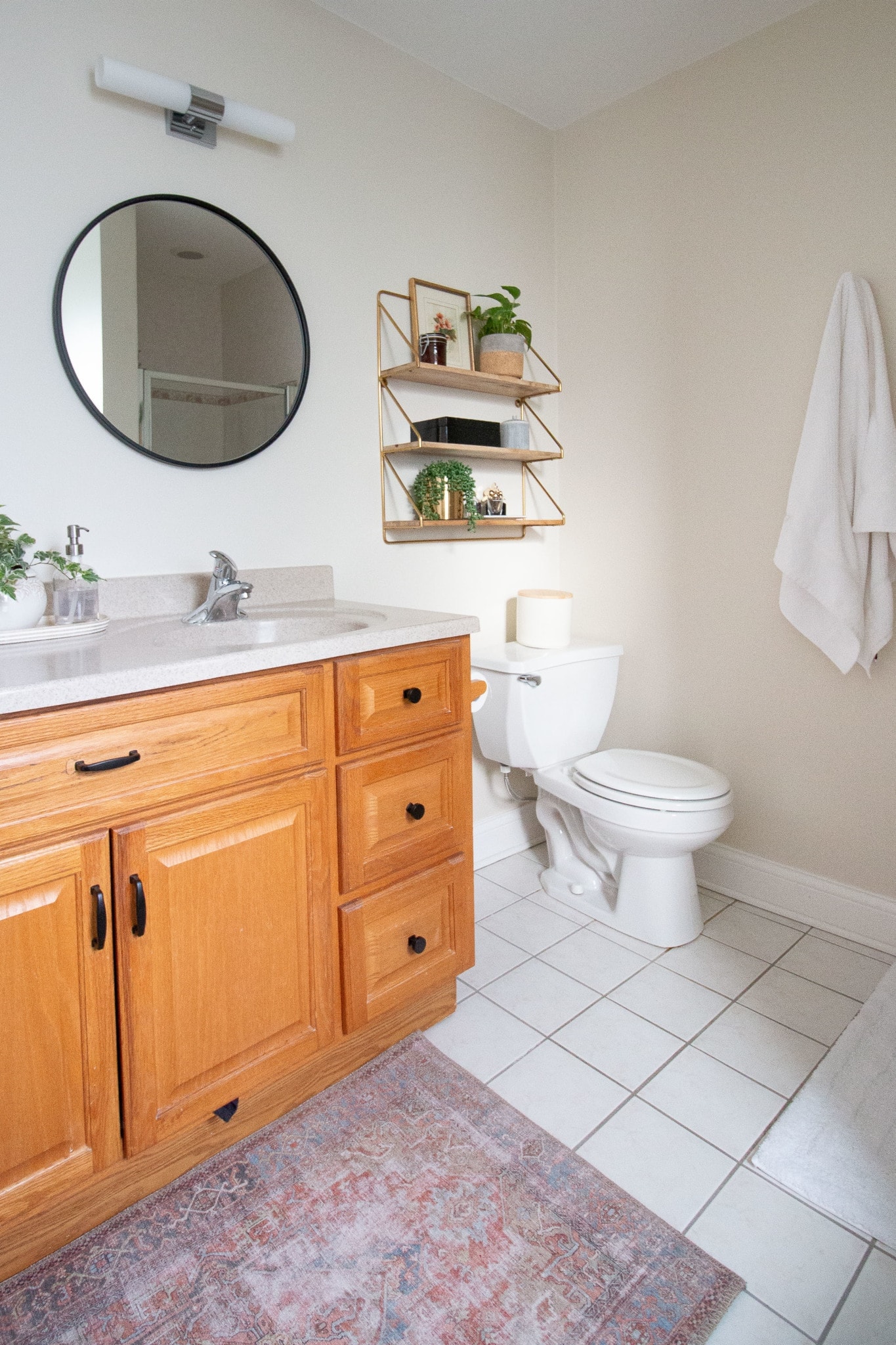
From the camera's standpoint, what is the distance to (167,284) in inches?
65.9

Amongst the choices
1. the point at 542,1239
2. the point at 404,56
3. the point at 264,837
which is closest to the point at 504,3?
the point at 404,56

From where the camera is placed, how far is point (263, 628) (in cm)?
170

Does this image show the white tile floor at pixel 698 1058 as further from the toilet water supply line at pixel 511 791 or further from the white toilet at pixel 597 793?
the toilet water supply line at pixel 511 791

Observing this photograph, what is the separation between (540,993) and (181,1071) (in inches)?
34.7

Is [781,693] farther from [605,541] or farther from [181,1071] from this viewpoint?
[181,1071]

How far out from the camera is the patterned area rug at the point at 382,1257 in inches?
43.2

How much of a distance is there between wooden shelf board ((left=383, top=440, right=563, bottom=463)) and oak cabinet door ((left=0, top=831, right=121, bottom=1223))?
1318 millimetres

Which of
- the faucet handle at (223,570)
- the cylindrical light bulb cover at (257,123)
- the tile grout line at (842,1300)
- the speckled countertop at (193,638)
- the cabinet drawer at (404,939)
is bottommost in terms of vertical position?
the tile grout line at (842,1300)

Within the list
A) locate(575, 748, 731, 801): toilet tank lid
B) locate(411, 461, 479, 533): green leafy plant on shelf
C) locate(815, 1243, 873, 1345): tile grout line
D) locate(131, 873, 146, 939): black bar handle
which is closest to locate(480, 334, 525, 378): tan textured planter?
locate(411, 461, 479, 533): green leafy plant on shelf

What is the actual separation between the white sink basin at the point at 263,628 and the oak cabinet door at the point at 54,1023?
1.74 feet

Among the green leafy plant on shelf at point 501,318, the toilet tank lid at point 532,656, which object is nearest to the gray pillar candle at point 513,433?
the green leafy plant on shelf at point 501,318

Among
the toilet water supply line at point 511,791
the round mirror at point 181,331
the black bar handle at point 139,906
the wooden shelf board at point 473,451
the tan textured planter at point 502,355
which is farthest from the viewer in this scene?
the toilet water supply line at point 511,791

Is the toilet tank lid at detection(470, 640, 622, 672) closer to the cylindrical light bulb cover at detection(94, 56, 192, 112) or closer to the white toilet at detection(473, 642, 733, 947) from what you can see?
the white toilet at detection(473, 642, 733, 947)

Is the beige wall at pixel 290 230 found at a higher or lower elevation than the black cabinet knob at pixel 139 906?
higher
